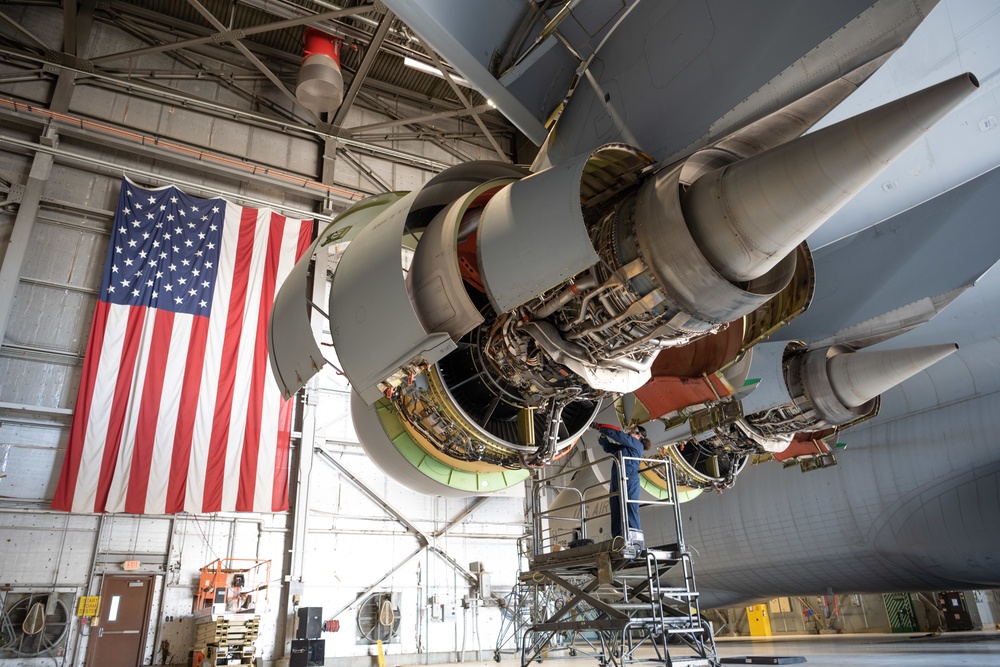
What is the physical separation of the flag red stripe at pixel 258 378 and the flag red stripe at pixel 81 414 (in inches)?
128

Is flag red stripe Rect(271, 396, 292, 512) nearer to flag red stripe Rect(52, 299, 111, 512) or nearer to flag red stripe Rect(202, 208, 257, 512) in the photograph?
flag red stripe Rect(202, 208, 257, 512)

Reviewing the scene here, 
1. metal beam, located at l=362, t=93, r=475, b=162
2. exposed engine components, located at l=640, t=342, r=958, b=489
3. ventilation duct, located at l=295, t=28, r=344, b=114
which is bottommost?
exposed engine components, located at l=640, t=342, r=958, b=489

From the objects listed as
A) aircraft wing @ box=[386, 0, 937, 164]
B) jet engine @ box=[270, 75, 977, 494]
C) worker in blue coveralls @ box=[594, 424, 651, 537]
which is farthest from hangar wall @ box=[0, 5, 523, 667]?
aircraft wing @ box=[386, 0, 937, 164]

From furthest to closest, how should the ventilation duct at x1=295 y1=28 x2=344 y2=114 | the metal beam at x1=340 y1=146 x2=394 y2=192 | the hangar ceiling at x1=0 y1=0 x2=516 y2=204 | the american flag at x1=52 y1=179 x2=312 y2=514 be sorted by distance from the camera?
the metal beam at x1=340 y1=146 x2=394 y2=192 < the hangar ceiling at x1=0 y1=0 x2=516 y2=204 < the ventilation duct at x1=295 y1=28 x2=344 y2=114 < the american flag at x1=52 y1=179 x2=312 y2=514

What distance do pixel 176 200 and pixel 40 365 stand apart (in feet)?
16.5

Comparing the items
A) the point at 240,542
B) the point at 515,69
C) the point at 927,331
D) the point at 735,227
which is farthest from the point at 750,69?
the point at 240,542

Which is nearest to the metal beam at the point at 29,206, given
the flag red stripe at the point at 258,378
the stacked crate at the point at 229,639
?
the flag red stripe at the point at 258,378

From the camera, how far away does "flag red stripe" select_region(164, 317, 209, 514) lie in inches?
543

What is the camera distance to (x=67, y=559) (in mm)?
13383

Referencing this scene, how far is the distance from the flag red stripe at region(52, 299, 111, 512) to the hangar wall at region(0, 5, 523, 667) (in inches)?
32.2

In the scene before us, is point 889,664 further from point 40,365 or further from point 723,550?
point 40,365

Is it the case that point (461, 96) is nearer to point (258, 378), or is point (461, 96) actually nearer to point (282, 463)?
point (258, 378)

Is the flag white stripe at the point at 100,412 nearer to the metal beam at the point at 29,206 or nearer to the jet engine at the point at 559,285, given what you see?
the metal beam at the point at 29,206

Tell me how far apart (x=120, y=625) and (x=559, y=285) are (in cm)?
1428
